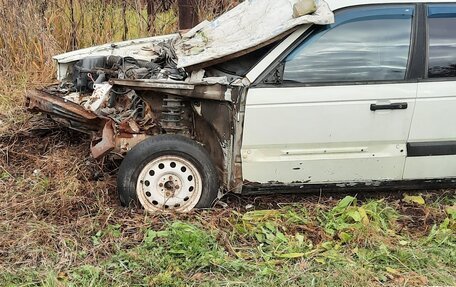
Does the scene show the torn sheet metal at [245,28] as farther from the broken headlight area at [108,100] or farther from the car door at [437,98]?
the car door at [437,98]

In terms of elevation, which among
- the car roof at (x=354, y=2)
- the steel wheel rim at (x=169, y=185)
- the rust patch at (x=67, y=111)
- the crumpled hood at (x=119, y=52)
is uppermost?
the car roof at (x=354, y=2)

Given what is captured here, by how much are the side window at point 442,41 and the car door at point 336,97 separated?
16 centimetres

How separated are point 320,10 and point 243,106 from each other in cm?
83

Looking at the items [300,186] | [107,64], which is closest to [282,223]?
[300,186]

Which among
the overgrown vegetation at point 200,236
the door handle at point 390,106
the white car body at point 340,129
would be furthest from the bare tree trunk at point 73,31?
the door handle at point 390,106

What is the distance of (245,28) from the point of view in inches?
166

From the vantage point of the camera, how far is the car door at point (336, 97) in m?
3.55

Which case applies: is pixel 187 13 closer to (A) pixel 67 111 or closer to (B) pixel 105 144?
(A) pixel 67 111

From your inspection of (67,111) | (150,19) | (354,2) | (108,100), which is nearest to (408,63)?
(354,2)

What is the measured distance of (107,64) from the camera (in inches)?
178

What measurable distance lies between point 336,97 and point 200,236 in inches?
50.0

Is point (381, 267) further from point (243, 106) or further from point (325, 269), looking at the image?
point (243, 106)

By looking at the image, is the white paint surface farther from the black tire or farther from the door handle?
the black tire

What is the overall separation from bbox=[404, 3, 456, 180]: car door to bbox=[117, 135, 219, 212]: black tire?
4.61 ft
